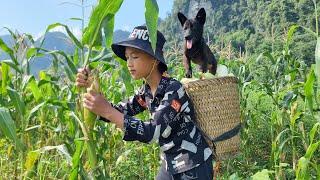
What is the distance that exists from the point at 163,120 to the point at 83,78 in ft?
1.50

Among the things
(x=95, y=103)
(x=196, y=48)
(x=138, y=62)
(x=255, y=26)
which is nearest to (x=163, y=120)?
(x=138, y=62)

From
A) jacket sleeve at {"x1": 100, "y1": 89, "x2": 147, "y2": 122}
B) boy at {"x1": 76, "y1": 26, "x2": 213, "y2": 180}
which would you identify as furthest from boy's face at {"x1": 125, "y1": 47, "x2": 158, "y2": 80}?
jacket sleeve at {"x1": 100, "y1": 89, "x2": 147, "y2": 122}

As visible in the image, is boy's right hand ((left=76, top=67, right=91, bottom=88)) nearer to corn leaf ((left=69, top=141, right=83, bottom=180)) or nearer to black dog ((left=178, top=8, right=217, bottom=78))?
corn leaf ((left=69, top=141, right=83, bottom=180))

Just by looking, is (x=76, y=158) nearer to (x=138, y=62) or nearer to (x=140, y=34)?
(x=138, y=62)

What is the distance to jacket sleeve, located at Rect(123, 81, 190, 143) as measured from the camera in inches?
83.0

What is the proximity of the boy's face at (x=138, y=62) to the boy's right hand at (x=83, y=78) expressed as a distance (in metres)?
0.38

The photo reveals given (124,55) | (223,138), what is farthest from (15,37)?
(223,138)

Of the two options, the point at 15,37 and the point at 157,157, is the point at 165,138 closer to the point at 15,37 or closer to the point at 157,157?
the point at 15,37

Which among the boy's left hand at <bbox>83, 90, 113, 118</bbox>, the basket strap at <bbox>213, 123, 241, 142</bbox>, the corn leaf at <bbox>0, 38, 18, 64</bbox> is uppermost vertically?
the corn leaf at <bbox>0, 38, 18, 64</bbox>

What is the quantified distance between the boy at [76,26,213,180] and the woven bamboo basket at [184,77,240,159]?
1.9 inches

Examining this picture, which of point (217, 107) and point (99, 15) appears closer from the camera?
point (99, 15)

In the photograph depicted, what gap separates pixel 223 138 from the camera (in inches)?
97.2

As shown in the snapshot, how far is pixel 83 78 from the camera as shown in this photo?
1900mm

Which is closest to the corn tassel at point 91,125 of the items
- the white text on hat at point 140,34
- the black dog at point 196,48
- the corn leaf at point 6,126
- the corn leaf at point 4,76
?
the corn leaf at point 6,126
